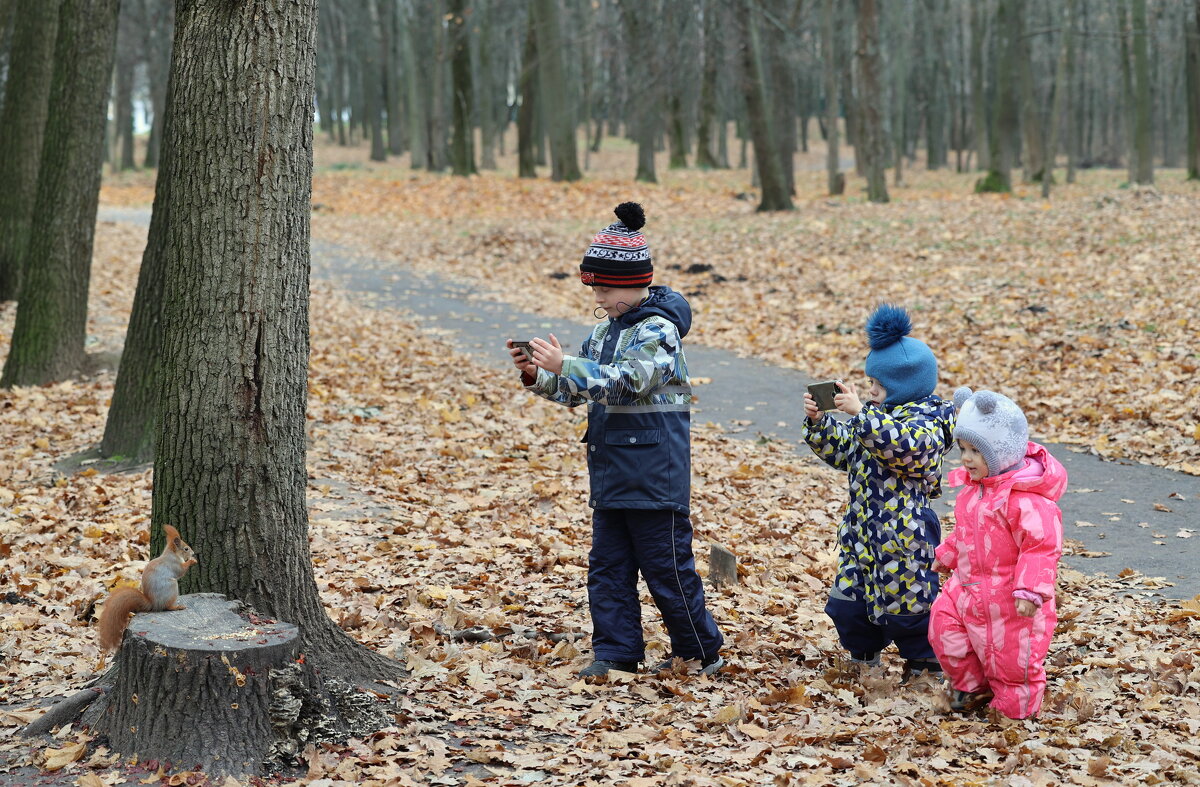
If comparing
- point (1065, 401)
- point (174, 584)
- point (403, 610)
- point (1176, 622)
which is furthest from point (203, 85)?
point (1065, 401)

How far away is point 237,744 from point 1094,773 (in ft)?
9.22

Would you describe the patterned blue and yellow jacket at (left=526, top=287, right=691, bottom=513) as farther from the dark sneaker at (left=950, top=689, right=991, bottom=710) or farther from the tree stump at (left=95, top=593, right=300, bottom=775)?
the tree stump at (left=95, top=593, right=300, bottom=775)

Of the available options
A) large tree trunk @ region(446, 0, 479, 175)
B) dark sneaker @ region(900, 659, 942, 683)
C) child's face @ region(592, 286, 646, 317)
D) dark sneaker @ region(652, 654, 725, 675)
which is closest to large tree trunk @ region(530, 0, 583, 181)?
large tree trunk @ region(446, 0, 479, 175)

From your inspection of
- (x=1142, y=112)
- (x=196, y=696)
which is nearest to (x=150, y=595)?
(x=196, y=696)

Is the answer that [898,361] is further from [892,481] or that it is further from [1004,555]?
[1004,555]

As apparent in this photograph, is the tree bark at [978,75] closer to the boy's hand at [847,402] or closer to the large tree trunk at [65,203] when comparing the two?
the large tree trunk at [65,203]

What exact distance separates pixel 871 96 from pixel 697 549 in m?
18.9

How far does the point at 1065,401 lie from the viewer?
941cm

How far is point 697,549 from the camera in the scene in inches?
254

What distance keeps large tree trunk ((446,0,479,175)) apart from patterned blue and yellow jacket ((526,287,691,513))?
92.3 feet

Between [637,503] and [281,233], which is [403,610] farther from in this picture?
[281,233]

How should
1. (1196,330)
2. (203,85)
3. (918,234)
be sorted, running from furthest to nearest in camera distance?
(918,234) < (1196,330) < (203,85)

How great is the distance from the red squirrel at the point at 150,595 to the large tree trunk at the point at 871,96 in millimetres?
21765

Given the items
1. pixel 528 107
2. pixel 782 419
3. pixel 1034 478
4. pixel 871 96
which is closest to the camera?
pixel 1034 478
